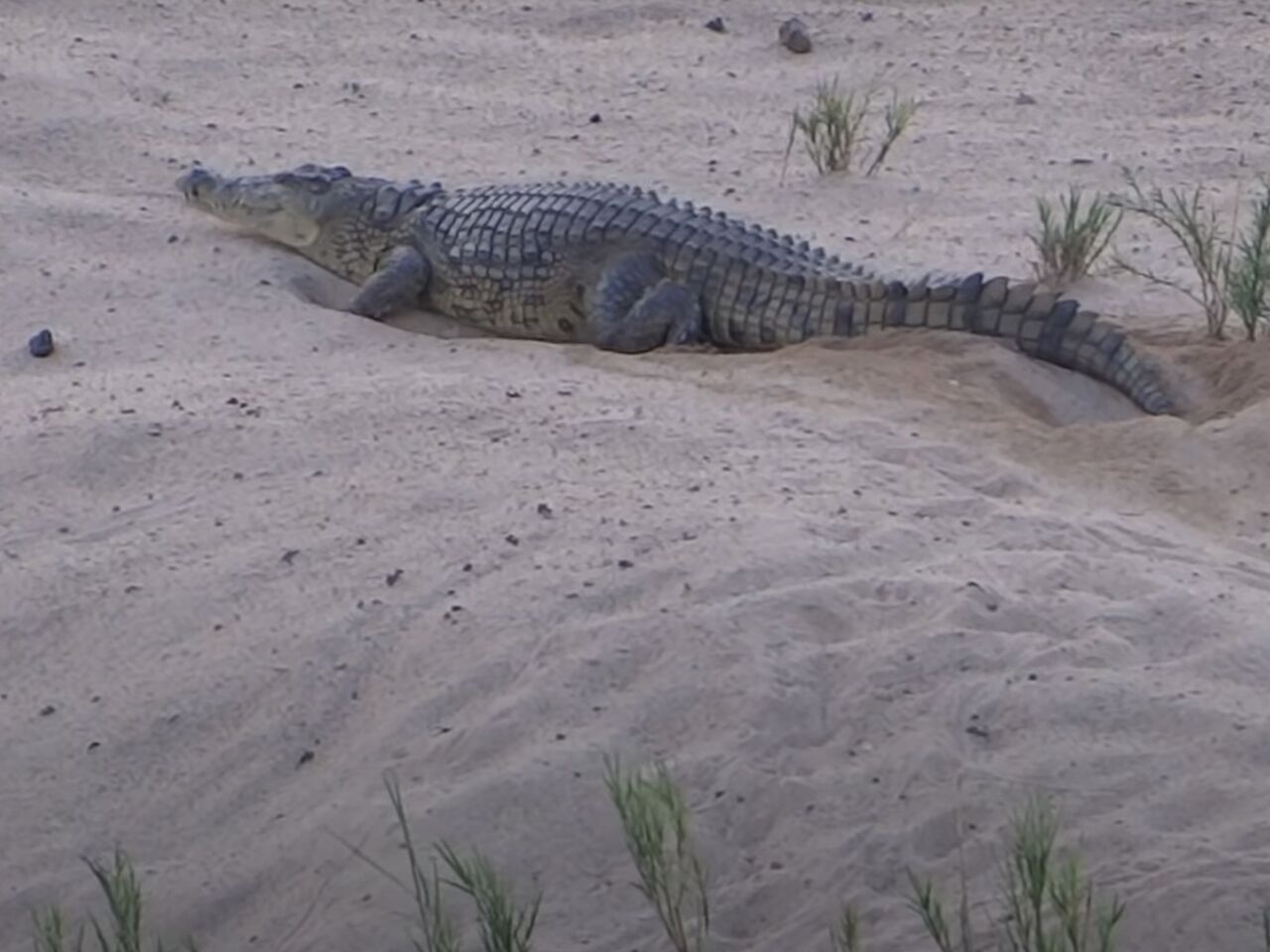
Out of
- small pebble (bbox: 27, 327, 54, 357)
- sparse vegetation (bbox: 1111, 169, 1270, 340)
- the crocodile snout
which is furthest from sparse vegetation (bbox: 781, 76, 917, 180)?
small pebble (bbox: 27, 327, 54, 357)

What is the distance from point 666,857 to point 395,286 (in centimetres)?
423

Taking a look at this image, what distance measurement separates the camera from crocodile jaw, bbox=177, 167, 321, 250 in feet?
26.2

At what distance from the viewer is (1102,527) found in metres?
4.98

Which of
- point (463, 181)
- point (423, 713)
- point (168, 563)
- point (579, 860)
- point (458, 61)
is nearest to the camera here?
point (579, 860)

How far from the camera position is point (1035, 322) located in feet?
21.9

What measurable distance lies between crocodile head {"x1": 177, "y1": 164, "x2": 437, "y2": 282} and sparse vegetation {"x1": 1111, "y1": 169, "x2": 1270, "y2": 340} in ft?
7.69

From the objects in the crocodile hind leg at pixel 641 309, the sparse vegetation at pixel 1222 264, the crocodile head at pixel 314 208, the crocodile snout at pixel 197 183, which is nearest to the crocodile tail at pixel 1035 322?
the sparse vegetation at pixel 1222 264

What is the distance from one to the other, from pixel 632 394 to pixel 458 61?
14.6 feet

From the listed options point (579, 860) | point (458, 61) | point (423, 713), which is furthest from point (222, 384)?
point (458, 61)

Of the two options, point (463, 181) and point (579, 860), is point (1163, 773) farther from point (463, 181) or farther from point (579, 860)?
point (463, 181)

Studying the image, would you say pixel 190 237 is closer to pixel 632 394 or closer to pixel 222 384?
pixel 222 384

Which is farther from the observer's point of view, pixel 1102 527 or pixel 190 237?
pixel 190 237

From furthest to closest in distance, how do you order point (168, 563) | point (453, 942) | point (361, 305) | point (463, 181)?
1. point (463, 181)
2. point (361, 305)
3. point (168, 563)
4. point (453, 942)

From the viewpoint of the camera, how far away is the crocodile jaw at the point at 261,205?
7977mm
